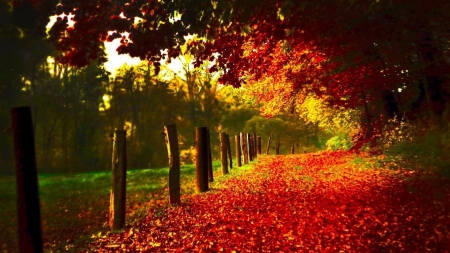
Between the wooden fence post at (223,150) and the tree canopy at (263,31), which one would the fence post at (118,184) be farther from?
the wooden fence post at (223,150)

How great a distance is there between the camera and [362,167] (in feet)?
48.7

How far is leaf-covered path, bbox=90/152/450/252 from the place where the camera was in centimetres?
564

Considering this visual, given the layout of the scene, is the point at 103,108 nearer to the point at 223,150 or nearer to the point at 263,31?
the point at 223,150

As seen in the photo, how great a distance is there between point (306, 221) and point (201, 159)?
4.87m

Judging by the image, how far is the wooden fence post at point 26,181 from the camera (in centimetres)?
485

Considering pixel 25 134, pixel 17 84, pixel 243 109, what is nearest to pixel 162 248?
pixel 25 134

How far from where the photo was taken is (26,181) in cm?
492

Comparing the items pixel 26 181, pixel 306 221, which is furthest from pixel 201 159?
pixel 26 181

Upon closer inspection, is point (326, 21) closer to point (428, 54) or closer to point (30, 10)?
point (428, 54)

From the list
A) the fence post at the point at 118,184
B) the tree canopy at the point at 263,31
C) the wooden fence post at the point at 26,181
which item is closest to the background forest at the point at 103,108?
the tree canopy at the point at 263,31

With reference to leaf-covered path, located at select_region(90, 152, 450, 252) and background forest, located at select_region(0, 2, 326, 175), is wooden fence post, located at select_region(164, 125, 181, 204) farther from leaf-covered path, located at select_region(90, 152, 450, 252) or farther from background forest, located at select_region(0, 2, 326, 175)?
background forest, located at select_region(0, 2, 326, 175)

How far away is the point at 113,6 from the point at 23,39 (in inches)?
1054

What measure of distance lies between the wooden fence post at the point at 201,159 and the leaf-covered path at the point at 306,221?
869 millimetres

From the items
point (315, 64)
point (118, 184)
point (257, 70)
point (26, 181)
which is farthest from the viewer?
point (315, 64)
